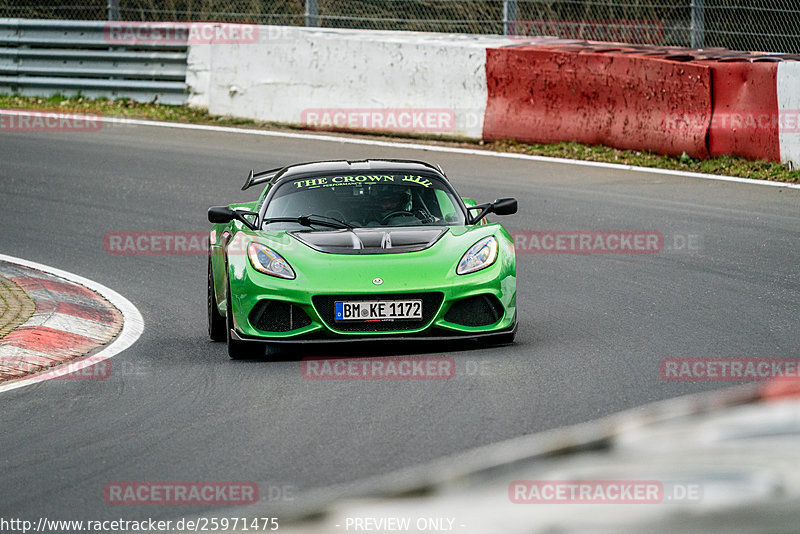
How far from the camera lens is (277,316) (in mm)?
7500

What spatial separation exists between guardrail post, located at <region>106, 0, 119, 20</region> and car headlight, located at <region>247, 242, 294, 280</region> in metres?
12.7

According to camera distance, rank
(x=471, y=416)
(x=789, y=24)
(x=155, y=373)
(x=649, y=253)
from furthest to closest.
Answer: (x=789, y=24)
(x=649, y=253)
(x=155, y=373)
(x=471, y=416)

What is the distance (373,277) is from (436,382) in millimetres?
873

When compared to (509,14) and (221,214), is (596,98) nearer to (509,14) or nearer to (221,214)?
(509,14)

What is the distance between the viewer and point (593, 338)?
26.1 ft

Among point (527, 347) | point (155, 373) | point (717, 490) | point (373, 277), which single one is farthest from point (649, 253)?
point (717, 490)

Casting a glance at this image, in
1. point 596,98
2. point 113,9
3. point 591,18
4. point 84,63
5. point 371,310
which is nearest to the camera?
point 371,310

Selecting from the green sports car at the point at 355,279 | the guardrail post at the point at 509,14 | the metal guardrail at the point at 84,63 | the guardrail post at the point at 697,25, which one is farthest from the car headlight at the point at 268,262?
the metal guardrail at the point at 84,63

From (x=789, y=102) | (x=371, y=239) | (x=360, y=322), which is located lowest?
(x=360, y=322)

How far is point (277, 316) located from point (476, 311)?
3.92ft

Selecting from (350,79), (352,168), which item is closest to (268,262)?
(352,168)

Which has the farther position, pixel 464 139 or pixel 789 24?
pixel 464 139

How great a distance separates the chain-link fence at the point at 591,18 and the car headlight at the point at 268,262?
915 cm

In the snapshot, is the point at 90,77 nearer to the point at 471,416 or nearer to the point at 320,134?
the point at 320,134
